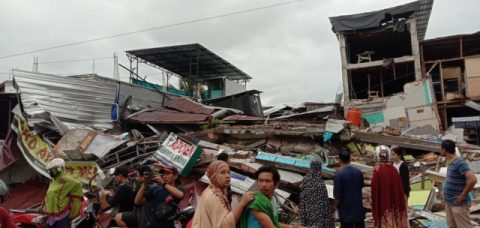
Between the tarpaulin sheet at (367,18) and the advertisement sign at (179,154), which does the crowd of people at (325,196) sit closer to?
the advertisement sign at (179,154)

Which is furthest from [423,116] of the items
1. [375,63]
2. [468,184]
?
[468,184]

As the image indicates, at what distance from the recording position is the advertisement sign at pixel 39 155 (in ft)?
30.6

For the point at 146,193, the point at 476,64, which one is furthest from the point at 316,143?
the point at 476,64

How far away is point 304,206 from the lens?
4.94 m

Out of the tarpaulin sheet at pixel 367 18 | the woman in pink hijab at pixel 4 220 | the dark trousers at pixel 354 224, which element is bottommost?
the dark trousers at pixel 354 224

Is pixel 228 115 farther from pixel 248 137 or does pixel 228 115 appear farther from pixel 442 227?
pixel 442 227

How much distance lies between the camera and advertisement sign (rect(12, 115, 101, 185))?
9.31m

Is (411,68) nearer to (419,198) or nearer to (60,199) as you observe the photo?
(419,198)

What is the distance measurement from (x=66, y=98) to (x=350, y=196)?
11.5 m

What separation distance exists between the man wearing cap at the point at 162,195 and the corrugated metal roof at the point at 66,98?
28.4ft

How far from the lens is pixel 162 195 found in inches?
154

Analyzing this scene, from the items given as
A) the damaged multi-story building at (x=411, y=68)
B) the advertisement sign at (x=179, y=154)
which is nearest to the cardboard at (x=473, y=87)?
the damaged multi-story building at (x=411, y=68)

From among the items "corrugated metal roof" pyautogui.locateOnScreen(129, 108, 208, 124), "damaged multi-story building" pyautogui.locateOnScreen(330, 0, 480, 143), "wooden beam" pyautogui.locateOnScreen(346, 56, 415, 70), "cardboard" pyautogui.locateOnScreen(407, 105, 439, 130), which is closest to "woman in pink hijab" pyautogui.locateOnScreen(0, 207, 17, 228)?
"corrugated metal roof" pyautogui.locateOnScreen(129, 108, 208, 124)

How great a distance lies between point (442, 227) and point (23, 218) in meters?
6.97
